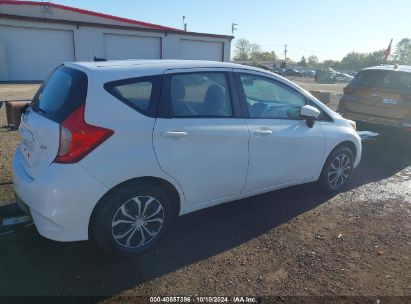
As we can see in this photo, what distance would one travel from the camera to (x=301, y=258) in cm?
349

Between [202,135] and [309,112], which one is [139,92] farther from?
[309,112]

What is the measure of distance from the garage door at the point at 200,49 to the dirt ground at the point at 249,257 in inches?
1047

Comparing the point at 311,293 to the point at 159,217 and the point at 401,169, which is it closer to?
the point at 159,217

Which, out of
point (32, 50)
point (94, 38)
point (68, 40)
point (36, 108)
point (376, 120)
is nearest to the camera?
point (36, 108)

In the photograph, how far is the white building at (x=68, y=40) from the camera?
2377 cm

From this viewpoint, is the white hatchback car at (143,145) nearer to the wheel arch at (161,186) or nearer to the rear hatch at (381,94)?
the wheel arch at (161,186)

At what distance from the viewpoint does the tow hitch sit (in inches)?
138

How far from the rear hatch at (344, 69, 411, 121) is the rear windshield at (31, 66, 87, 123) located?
6476 millimetres

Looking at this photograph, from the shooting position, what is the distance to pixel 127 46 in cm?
2702

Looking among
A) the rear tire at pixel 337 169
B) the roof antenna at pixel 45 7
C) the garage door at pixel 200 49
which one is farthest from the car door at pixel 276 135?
the roof antenna at pixel 45 7

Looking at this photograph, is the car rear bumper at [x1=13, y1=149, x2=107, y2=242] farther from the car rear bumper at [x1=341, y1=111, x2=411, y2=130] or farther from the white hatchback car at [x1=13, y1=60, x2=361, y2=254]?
the car rear bumper at [x1=341, y1=111, x2=411, y2=130]

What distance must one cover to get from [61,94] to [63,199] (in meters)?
0.93

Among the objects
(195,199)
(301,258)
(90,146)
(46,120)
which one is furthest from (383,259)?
(46,120)


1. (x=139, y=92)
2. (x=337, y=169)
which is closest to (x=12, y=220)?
→ (x=139, y=92)
